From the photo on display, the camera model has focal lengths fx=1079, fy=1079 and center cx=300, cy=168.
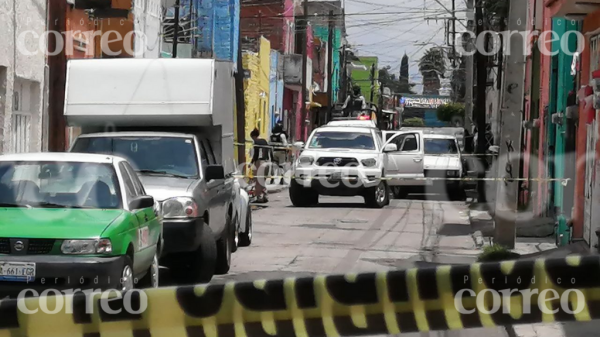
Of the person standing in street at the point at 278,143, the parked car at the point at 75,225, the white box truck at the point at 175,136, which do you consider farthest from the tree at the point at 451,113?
the parked car at the point at 75,225

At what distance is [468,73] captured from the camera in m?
54.6

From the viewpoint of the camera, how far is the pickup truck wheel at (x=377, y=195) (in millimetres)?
24641

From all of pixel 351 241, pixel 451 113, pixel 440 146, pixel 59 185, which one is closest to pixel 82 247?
pixel 59 185

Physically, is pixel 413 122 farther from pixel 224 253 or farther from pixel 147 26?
pixel 224 253

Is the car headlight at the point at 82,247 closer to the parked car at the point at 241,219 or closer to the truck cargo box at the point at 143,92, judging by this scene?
the truck cargo box at the point at 143,92

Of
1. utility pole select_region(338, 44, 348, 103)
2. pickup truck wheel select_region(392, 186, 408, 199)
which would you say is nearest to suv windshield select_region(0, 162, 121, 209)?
pickup truck wheel select_region(392, 186, 408, 199)

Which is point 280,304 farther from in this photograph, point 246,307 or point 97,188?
point 97,188

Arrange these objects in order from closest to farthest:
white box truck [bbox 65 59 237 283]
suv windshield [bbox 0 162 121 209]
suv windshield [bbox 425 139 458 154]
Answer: suv windshield [bbox 0 162 121 209] → white box truck [bbox 65 59 237 283] → suv windshield [bbox 425 139 458 154]

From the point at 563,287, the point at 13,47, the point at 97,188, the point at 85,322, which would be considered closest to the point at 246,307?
the point at 85,322

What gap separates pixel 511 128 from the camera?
53.6 feet

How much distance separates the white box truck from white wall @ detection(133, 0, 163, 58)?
1440 centimetres

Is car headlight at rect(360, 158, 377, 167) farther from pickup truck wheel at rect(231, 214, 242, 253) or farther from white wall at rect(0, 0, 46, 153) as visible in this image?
pickup truck wheel at rect(231, 214, 242, 253)

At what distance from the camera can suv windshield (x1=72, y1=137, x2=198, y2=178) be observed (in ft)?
42.0

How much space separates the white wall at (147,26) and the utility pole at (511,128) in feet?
50.8
